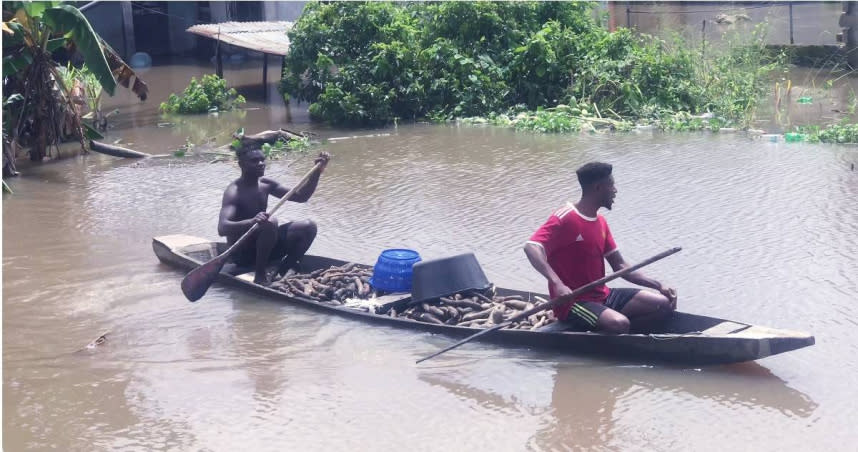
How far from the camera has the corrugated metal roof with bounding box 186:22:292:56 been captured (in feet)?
60.8

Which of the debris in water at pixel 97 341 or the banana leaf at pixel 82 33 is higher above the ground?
the banana leaf at pixel 82 33

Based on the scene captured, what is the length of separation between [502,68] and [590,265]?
1100 centimetres

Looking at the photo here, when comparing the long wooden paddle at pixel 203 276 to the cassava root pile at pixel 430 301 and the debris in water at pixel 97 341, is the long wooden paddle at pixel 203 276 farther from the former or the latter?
the debris in water at pixel 97 341

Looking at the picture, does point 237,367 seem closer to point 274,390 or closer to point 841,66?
point 274,390

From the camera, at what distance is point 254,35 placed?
19672mm

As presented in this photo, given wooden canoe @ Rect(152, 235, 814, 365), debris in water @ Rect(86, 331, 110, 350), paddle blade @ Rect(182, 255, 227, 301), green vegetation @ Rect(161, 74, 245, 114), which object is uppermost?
green vegetation @ Rect(161, 74, 245, 114)

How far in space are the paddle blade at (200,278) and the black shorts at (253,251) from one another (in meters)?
0.52

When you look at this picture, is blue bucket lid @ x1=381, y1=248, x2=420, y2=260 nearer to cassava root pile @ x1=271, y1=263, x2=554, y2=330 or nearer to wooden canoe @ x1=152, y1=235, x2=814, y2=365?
cassava root pile @ x1=271, y1=263, x2=554, y2=330

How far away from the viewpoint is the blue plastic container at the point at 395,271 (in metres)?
7.31

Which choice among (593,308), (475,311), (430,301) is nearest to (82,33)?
(430,301)

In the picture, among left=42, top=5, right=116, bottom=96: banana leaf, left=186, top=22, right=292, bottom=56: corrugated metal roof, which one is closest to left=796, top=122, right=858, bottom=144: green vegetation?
left=42, top=5, right=116, bottom=96: banana leaf

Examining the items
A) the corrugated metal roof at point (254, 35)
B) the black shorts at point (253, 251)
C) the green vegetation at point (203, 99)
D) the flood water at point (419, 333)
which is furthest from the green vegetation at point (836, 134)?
the green vegetation at point (203, 99)

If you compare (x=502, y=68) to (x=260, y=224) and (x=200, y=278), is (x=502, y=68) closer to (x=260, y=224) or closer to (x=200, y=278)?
(x=260, y=224)

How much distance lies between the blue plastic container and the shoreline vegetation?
26.7 feet
